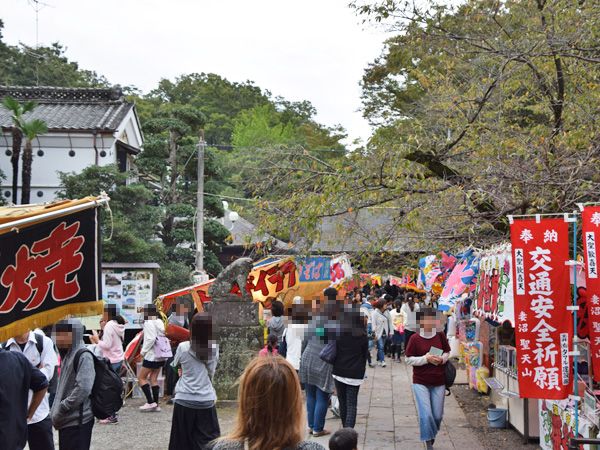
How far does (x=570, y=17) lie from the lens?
9.14 metres

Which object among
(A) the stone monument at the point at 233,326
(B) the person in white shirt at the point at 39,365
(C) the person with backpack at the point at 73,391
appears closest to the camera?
(C) the person with backpack at the point at 73,391

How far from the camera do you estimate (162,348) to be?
12.7m

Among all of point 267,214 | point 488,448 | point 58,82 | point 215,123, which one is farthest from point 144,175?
point 215,123

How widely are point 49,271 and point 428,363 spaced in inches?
211

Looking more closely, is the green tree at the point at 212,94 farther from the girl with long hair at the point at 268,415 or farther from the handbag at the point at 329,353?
the girl with long hair at the point at 268,415

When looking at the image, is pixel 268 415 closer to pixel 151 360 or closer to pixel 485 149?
pixel 485 149

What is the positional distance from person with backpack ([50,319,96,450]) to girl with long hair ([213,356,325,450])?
11.0 ft

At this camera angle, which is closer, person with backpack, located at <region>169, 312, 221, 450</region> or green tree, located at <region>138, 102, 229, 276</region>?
person with backpack, located at <region>169, 312, 221, 450</region>

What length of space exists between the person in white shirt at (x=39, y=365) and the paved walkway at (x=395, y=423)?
14.2 feet

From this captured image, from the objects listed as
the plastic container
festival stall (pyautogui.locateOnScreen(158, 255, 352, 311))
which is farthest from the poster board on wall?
the plastic container

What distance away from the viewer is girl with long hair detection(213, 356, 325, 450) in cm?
318

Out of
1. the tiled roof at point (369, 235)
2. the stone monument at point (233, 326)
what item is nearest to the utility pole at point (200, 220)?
the stone monument at point (233, 326)

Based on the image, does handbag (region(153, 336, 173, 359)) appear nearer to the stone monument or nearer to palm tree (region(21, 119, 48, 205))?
the stone monument

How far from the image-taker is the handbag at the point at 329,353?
9.61m
